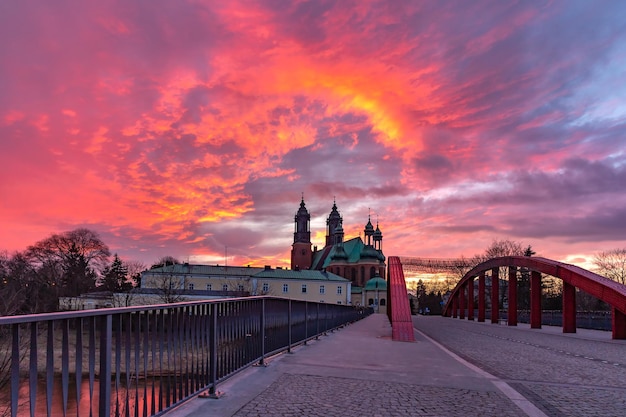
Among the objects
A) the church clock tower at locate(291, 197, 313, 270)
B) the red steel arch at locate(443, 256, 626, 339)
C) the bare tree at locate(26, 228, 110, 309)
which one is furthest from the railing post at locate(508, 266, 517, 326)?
the church clock tower at locate(291, 197, 313, 270)

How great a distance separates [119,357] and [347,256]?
119m

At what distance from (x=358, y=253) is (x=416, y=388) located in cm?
11663

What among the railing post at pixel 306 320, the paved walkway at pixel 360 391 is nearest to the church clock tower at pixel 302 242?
the railing post at pixel 306 320

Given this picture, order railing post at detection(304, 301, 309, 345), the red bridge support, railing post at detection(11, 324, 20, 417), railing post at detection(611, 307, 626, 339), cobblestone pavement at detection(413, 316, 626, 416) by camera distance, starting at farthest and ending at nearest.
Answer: railing post at detection(611, 307, 626, 339) < the red bridge support < railing post at detection(304, 301, 309, 345) < cobblestone pavement at detection(413, 316, 626, 416) < railing post at detection(11, 324, 20, 417)

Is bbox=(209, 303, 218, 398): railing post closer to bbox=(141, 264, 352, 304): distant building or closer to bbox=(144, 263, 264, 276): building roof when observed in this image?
bbox=(141, 264, 352, 304): distant building

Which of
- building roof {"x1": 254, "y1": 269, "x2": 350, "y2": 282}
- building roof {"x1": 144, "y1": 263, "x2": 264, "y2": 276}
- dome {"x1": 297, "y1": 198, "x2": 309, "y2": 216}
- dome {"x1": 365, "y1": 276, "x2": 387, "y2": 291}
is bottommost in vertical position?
dome {"x1": 365, "y1": 276, "x2": 387, "y2": 291}

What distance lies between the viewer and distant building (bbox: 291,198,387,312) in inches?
4316

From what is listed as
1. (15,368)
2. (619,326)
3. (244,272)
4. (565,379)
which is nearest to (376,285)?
(244,272)

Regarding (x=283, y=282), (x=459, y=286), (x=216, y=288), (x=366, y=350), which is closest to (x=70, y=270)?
(x=216, y=288)

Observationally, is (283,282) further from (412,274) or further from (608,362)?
(608,362)

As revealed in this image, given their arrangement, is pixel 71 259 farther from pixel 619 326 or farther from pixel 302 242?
pixel 302 242

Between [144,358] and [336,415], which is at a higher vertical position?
[144,358]

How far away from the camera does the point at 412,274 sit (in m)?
89.4

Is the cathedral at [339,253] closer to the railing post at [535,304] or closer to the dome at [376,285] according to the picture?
the dome at [376,285]
